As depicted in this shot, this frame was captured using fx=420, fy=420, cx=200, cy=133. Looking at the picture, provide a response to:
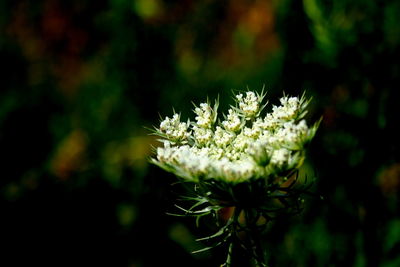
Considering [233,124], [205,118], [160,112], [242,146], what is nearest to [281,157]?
[242,146]

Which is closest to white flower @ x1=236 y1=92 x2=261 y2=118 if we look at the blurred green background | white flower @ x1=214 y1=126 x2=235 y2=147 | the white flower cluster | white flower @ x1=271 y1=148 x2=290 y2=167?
the white flower cluster

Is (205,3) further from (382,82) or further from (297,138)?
(297,138)

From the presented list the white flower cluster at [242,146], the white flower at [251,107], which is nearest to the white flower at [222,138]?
the white flower cluster at [242,146]

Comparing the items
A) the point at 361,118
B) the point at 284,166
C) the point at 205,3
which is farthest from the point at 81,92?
the point at 284,166

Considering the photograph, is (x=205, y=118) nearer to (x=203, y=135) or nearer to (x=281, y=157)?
(x=203, y=135)

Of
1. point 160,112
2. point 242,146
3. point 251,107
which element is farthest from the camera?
point 160,112

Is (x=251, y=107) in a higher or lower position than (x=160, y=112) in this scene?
lower

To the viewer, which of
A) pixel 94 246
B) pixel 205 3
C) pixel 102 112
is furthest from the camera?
pixel 205 3
